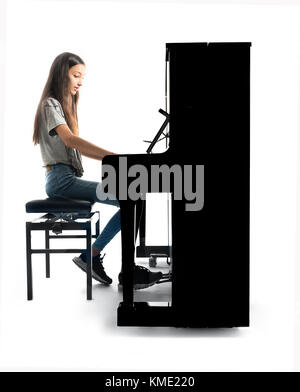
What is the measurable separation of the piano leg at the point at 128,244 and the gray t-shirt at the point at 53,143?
30.8 inches

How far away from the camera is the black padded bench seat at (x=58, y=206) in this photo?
2604 millimetres

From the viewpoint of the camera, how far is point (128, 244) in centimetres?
210

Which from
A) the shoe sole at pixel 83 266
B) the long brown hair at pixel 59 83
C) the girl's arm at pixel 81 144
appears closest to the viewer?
the girl's arm at pixel 81 144

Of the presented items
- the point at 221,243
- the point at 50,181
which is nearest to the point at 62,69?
the point at 50,181

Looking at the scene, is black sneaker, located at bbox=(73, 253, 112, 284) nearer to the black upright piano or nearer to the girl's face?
the black upright piano

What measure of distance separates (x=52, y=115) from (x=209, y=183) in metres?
1.08

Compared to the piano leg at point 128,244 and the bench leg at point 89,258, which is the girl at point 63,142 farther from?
the piano leg at point 128,244

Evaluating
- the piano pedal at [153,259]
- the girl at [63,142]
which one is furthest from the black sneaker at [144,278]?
the piano pedal at [153,259]

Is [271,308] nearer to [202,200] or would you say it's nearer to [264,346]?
[264,346]

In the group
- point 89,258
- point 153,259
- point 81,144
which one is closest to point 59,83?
point 81,144

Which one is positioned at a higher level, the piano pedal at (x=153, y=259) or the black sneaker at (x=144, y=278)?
the black sneaker at (x=144, y=278)

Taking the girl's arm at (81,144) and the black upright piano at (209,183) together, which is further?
the girl's arm at (81,144)

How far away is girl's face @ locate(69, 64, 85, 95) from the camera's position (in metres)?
2.68

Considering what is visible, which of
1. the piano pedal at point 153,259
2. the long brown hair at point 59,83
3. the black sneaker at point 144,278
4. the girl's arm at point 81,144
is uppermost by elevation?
the long brown hair at point 59,83
